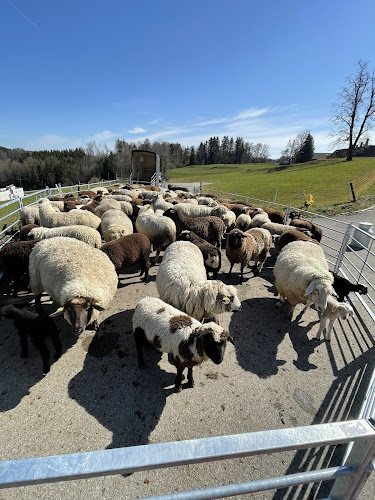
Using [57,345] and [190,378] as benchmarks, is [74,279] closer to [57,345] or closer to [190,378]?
[57,345]

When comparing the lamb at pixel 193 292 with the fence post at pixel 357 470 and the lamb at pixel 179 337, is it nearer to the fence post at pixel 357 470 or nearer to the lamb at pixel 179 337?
the lamb at pixel 179 337

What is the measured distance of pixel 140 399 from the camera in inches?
148

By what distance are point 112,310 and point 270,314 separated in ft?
13.1

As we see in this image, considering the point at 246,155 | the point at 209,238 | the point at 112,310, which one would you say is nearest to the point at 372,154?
the point at 246,155

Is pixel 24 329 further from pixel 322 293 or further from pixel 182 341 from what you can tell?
pixel 322 293

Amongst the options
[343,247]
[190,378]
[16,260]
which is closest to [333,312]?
[190,378]

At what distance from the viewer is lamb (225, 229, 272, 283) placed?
284 inches

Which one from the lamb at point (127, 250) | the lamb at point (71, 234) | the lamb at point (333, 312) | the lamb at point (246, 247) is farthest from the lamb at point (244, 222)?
the lamb at point (71, 234)

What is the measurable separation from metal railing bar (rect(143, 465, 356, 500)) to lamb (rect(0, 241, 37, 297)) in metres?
6.26

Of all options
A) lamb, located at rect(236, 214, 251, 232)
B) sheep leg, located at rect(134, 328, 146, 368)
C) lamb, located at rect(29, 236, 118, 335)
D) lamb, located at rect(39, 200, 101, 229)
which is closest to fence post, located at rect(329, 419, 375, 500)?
sheep leg, located at rect(134, 328, 146, 368)

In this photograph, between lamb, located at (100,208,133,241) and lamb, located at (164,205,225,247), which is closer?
lamb, located at (100,208,133,241)

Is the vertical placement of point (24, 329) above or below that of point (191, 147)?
below

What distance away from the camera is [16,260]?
5883 millimetres

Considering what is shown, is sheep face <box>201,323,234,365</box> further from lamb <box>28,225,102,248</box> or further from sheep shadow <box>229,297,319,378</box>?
lamb <box>28,225,102,248</box>
